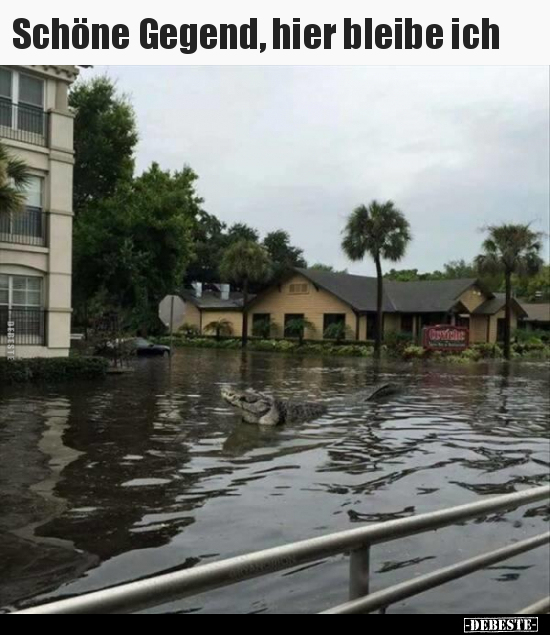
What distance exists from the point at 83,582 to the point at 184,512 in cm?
224

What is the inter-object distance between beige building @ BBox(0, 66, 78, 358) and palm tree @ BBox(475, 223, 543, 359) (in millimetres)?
30427

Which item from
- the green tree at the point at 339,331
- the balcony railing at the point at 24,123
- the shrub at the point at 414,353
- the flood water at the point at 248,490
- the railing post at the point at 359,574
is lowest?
the flood water at the point at 248,490

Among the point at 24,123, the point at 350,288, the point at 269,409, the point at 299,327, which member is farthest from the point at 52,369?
the point at 350,288

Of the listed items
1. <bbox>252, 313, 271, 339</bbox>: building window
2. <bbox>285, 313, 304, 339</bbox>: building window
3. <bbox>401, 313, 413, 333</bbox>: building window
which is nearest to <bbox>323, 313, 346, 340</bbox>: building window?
<bbox>285, 313, 304, 339</bbox>: building window

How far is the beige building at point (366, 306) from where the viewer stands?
52938 mm

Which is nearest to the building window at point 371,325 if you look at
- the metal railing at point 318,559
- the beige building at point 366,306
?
the beige building at point 366,306

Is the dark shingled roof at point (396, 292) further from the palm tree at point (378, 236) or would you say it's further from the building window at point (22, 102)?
the building window at point (22, 102)

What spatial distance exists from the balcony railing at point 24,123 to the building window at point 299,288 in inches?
1268

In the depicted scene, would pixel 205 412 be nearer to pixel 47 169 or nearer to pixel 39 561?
pixel 39 561

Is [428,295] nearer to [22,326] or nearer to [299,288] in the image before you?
[299,288]

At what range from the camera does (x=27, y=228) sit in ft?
81.4

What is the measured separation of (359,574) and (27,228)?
2396 cm

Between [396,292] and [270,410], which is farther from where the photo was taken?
[396,292]

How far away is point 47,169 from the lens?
24812 millimetres
